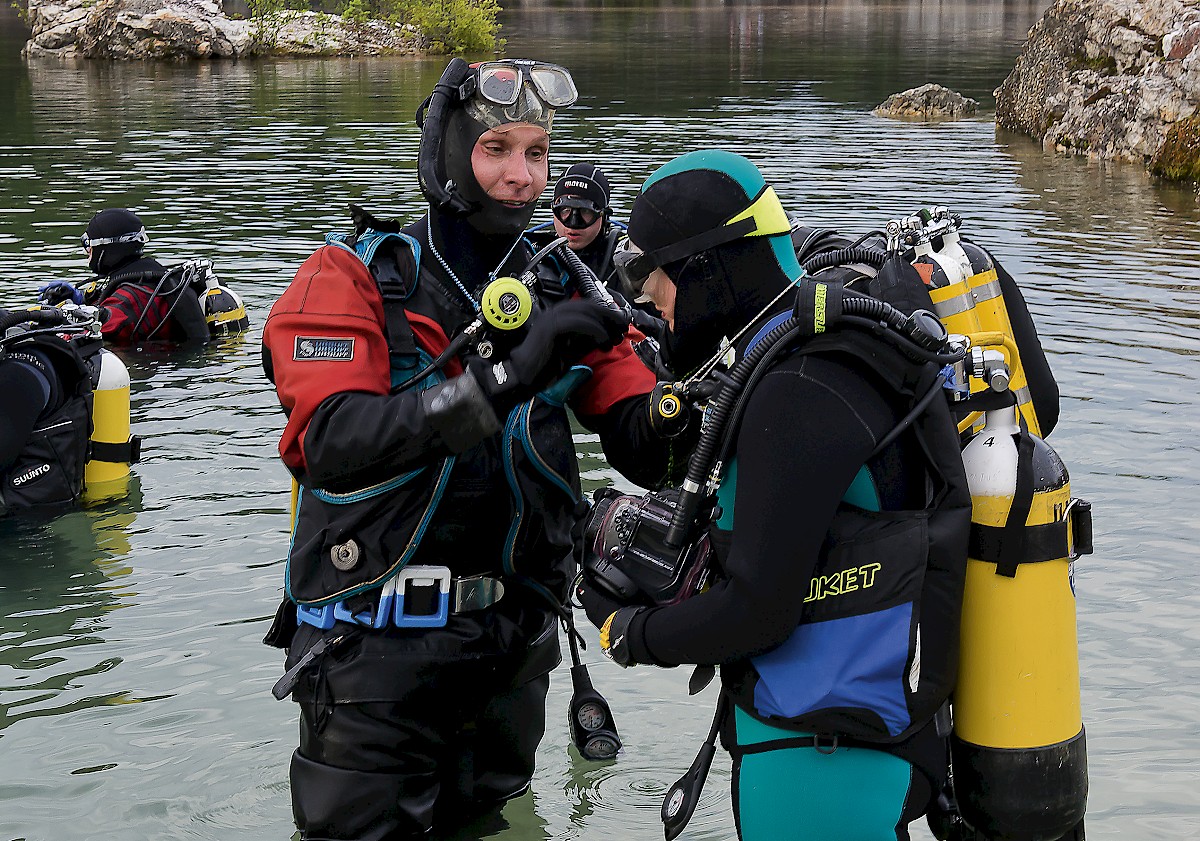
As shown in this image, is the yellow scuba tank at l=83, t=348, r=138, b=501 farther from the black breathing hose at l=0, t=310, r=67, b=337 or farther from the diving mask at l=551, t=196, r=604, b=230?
the diving mask at l=551, t=196, r=604, b=230

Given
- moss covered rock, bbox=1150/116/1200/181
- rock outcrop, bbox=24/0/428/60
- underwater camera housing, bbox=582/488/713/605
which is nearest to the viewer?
underwater camera housing, bbox=582/488/713/605

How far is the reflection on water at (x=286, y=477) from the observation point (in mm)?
4742

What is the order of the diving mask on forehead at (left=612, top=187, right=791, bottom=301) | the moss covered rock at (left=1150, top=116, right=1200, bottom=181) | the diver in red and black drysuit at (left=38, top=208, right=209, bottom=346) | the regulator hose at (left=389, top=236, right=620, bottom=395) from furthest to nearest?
1. the moss covered rock at (left=1150, top=116, right=1200, bottom=181)
2. the diver in red and black drysuit at (left=38, top=208, right=209, bottom=346)
3. the regulator hose at (left=389, top=236, right=620, bottom=395)
4. the diving mask on forehead at (left=612, top=187, right=791, bottom=301)

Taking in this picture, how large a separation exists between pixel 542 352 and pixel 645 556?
0.52 meters

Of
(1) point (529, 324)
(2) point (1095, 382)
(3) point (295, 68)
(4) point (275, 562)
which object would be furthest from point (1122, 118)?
(3) point (295, 68)

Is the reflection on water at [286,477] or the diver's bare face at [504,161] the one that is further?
the reflection on water at [286,477]

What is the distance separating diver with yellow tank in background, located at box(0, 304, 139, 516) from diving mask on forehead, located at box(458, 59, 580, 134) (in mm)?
4218

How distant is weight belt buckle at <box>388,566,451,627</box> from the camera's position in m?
3.29

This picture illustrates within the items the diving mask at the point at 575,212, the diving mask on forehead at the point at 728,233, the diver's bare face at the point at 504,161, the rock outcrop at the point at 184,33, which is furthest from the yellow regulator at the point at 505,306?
the rock outcrop at the point at 184,33

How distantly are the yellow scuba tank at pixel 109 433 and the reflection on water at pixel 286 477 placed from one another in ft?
0.64

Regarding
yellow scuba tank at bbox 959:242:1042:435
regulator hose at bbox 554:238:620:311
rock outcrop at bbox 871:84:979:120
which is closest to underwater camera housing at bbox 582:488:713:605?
regulator hose at bbox 554:238:620:311

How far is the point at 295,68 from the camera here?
3884 cm

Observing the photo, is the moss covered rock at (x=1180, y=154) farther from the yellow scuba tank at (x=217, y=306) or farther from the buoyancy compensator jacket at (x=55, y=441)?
the buoyancy compensator jacket at (x=55, y=441)

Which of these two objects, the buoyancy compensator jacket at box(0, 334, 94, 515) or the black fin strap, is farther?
the buoyancy compensator jacket at box(0, 334, 94, 515)
